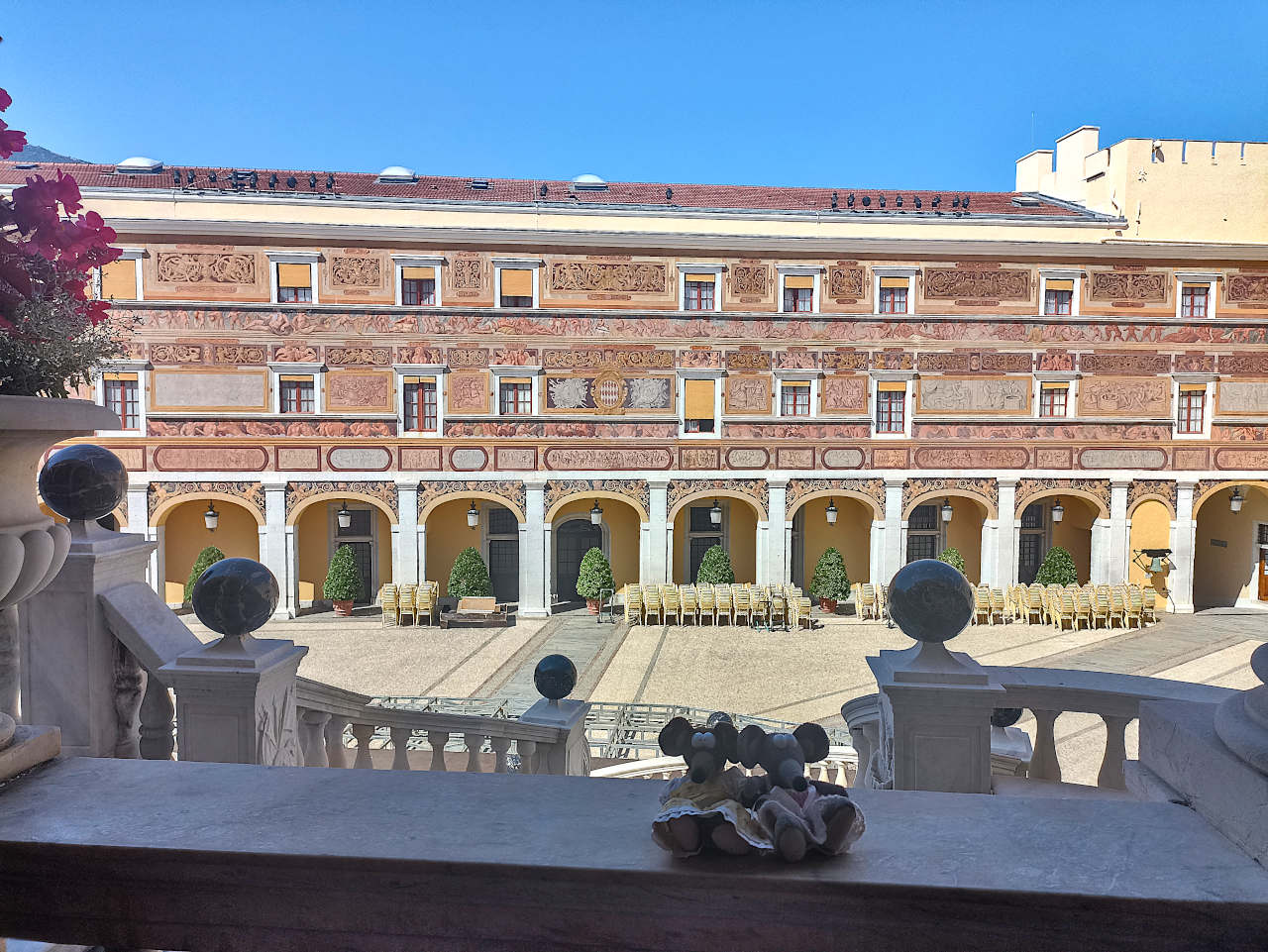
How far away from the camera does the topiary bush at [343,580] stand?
17045mm

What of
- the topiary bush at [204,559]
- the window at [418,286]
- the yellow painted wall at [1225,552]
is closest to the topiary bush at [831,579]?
the yellow painted wall at [1225,552]

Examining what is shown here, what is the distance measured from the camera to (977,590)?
1706cm

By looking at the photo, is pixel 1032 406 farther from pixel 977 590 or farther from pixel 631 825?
pixel 631 825

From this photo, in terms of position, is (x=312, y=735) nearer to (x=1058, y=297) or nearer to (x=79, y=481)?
(x=79, y=481)

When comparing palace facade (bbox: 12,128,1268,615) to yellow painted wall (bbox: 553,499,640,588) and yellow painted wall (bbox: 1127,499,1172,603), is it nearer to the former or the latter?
yellow painted wall (bbox: 1127,499,1172,603)

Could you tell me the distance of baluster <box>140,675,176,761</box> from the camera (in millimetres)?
3115

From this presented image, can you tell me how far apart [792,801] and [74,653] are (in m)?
2.80

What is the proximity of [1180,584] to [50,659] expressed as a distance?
70.4 ft

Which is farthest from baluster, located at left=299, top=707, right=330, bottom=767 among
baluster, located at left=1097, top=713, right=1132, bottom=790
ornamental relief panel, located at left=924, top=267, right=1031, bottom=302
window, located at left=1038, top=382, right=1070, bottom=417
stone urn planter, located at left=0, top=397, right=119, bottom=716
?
window, located at left=1038, top=382, right=1070, bottom=417

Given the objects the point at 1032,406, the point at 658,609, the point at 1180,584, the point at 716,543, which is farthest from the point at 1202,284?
the point at 658,609

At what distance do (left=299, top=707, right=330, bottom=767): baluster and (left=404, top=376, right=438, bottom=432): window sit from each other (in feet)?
46.7

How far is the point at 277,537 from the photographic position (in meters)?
17.0

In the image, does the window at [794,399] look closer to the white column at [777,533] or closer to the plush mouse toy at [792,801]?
the white column at [777,533]

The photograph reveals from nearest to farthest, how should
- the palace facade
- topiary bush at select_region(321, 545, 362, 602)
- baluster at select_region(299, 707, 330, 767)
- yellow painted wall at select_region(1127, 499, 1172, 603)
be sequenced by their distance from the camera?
1. baluster at select_region(299, 707, 330, 767)
2. the palace facade
3. topiary bush at select_region(321, 545, 362, 602)
4. yellow painted wall at select_region(1127, 499, 1172, 603)
